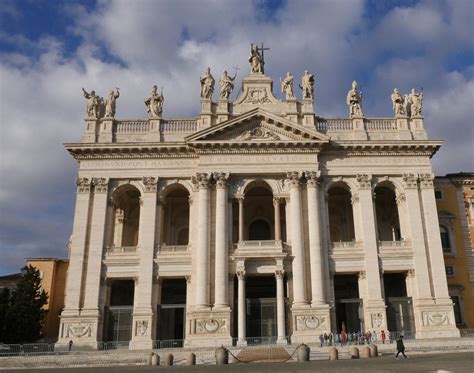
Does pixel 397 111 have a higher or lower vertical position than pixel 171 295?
higher

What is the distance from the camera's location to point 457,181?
44344mm

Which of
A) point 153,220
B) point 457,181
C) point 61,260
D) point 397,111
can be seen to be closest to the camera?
point 153,220

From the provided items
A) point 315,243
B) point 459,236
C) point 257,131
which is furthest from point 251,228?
point 459,236

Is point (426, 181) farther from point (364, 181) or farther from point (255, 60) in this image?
point (255, 60)

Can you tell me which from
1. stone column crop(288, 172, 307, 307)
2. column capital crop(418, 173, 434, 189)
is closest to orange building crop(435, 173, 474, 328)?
column capital crop(418, 173, 434, 189)

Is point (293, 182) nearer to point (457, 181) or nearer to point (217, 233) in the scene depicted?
point (217, 233)

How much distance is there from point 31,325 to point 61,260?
36.7ft

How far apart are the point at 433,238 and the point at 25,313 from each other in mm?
32098

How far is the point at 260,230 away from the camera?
4169 cm

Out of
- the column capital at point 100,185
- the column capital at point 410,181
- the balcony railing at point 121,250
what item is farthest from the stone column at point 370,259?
the column capital at point 100,185

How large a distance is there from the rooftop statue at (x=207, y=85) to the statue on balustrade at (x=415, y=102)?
16705 mm

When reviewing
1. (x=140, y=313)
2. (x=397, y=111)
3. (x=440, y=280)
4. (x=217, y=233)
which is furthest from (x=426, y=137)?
(x=140, y=313)

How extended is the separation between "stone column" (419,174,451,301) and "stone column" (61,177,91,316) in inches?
1010

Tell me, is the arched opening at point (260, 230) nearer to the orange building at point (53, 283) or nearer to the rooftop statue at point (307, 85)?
the rooftop statue at point (307, 85)
